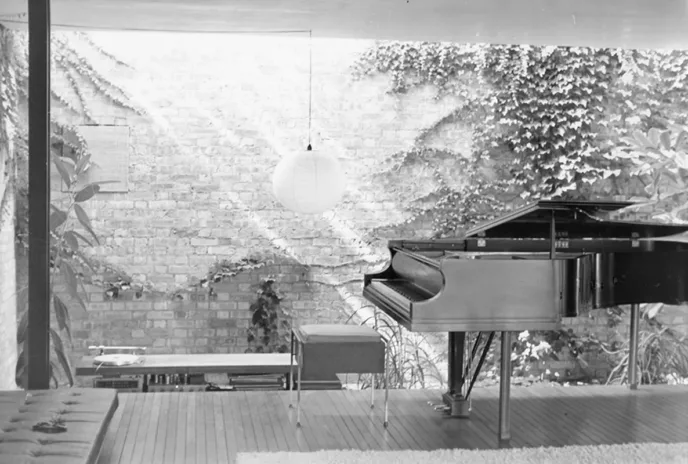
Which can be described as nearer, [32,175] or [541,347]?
[32,175]

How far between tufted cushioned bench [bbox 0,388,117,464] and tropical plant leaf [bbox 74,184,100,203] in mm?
2233

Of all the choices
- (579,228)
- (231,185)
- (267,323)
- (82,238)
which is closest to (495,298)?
(579,228)

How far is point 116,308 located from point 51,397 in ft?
7.86

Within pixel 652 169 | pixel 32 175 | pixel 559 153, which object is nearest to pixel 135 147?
pixel 32 175

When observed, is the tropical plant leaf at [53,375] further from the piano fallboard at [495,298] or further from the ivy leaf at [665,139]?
the ivy leaf at [665,139]

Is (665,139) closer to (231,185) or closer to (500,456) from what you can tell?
(231,185)

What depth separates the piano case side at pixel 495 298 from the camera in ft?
15.5

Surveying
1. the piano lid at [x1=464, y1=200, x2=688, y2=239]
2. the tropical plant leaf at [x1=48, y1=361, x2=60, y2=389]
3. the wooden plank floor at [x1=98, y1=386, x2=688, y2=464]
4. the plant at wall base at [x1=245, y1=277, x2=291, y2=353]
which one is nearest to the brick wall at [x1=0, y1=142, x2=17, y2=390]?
the tropical plant leaf at [x1=48, y1=361, x2=60, y2=389]

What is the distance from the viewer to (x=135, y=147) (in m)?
7.20

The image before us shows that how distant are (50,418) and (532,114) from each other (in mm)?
5019

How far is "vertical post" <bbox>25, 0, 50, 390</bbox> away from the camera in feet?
18.1

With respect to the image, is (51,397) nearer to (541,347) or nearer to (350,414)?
(350,414)

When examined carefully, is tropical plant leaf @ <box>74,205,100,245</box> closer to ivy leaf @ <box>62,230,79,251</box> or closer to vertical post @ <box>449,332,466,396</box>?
ivy leaf @ <box>62,230,79,251</box>

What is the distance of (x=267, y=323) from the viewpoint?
293 inches
